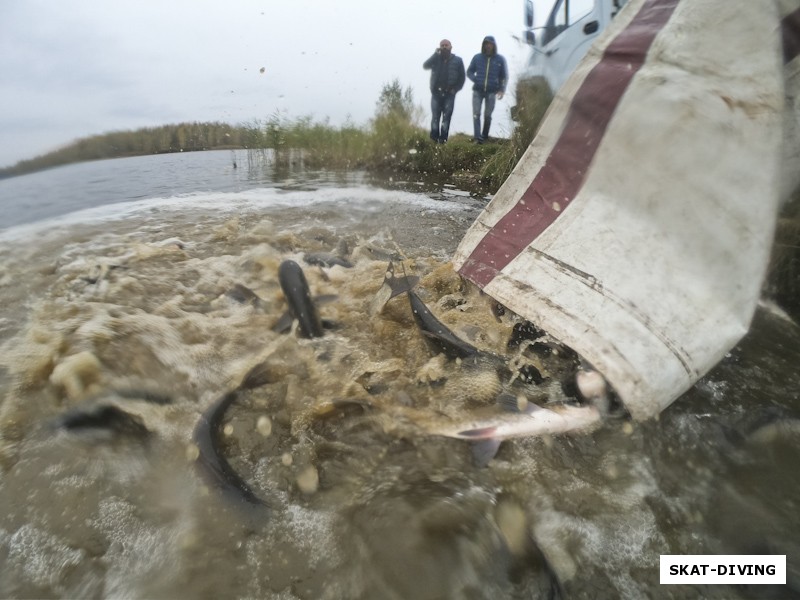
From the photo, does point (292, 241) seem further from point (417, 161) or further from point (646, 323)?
point (417, 161)

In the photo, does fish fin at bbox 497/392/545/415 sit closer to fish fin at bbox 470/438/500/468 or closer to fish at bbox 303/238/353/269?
fish fin at bbox 470/438/500/468

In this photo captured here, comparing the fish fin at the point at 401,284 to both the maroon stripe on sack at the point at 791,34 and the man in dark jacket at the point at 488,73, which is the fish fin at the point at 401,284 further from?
the man in dark jacket at the point at 488,73

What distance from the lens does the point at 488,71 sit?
309 inches

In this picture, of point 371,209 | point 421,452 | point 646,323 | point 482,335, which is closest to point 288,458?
point 421,452

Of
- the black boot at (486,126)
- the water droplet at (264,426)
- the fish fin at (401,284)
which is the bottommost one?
the water droplet at (264,426)

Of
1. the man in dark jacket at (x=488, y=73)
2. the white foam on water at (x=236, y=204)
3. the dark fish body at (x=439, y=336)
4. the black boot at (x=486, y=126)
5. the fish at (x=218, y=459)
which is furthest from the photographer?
the black boot at (x=486, y=126)

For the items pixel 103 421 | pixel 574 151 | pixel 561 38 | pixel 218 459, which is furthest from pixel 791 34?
pixel 561 38

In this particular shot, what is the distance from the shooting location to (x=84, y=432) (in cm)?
171

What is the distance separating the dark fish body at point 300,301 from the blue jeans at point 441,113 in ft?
23.6

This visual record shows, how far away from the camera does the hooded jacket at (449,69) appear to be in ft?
26.8

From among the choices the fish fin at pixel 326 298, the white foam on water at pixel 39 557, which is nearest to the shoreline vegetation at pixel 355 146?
the fish fin at pixel 326 298

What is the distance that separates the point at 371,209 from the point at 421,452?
15.1 ft

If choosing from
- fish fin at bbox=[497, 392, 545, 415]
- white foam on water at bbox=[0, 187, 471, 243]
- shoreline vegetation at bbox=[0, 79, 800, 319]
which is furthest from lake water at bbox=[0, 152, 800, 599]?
shoreline vegetation at bbox=[0, 79, 800, 319]

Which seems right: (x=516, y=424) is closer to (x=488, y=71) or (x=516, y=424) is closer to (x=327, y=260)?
(x=327, y=260)
